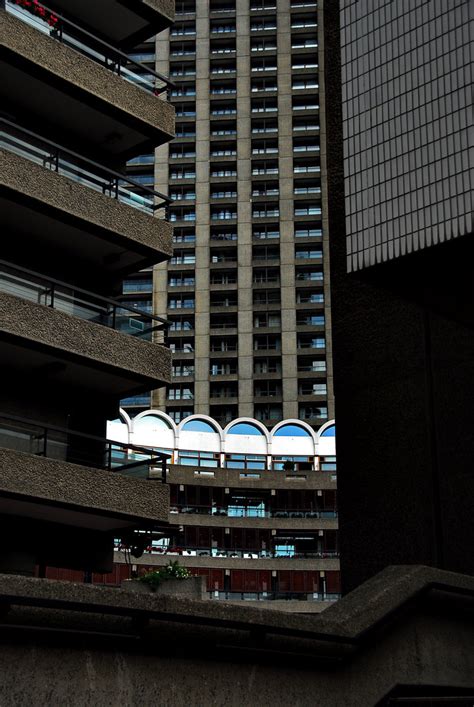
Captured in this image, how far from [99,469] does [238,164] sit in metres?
79.5

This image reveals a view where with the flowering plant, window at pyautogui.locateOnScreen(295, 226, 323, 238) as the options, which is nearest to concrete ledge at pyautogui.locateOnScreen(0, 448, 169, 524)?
the flowering plant

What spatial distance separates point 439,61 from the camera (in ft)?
42.8

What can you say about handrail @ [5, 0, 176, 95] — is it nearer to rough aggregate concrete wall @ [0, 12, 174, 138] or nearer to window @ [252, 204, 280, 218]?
rough aggregate concrete wall @ [0, 12, 174, 138]

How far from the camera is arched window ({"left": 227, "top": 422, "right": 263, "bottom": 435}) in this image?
247 ft

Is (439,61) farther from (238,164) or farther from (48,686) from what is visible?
(238,164)

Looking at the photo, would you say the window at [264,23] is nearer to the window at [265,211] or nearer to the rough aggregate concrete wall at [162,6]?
the window at [265,211]

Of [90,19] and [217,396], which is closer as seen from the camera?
[90,19]

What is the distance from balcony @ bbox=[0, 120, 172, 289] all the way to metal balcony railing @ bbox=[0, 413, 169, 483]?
14.1ft

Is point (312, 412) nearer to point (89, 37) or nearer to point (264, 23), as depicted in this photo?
point (264, 23)

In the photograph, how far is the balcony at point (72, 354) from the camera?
70.6 feet

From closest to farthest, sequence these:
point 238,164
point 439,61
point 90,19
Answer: point 439,61 → point 90,19 → point 238,164

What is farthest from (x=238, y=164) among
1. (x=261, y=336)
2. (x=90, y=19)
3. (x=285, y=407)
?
(x=90, y=19)

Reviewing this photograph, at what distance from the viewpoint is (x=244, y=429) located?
7575cm

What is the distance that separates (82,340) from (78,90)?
20.0 feet
